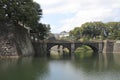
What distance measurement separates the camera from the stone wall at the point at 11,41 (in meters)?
54.3

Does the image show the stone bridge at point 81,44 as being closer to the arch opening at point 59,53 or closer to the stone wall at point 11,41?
the arch opening at point 59,53

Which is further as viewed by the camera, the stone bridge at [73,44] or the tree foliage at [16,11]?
the stone bridge at [73,44]

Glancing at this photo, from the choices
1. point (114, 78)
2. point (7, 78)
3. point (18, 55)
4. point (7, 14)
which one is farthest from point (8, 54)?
point (114, 78)

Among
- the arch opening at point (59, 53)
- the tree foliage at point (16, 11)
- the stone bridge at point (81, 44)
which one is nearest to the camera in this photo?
the tree foliage at point (16, 11)

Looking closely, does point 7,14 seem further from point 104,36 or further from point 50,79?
point 104,36

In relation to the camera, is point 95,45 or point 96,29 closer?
point 95,45

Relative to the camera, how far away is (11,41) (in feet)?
181

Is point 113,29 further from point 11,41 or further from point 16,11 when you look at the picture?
point 11,41

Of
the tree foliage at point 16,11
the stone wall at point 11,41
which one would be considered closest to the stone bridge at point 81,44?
the stone wall at point 11,41

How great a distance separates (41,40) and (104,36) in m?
38.5

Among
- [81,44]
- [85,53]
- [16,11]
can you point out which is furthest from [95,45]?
[16,11]

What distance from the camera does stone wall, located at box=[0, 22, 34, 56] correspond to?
5431 cm

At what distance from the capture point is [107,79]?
30188 millimetres

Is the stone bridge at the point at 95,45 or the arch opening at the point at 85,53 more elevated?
the stone bridge at the point at 95,45
